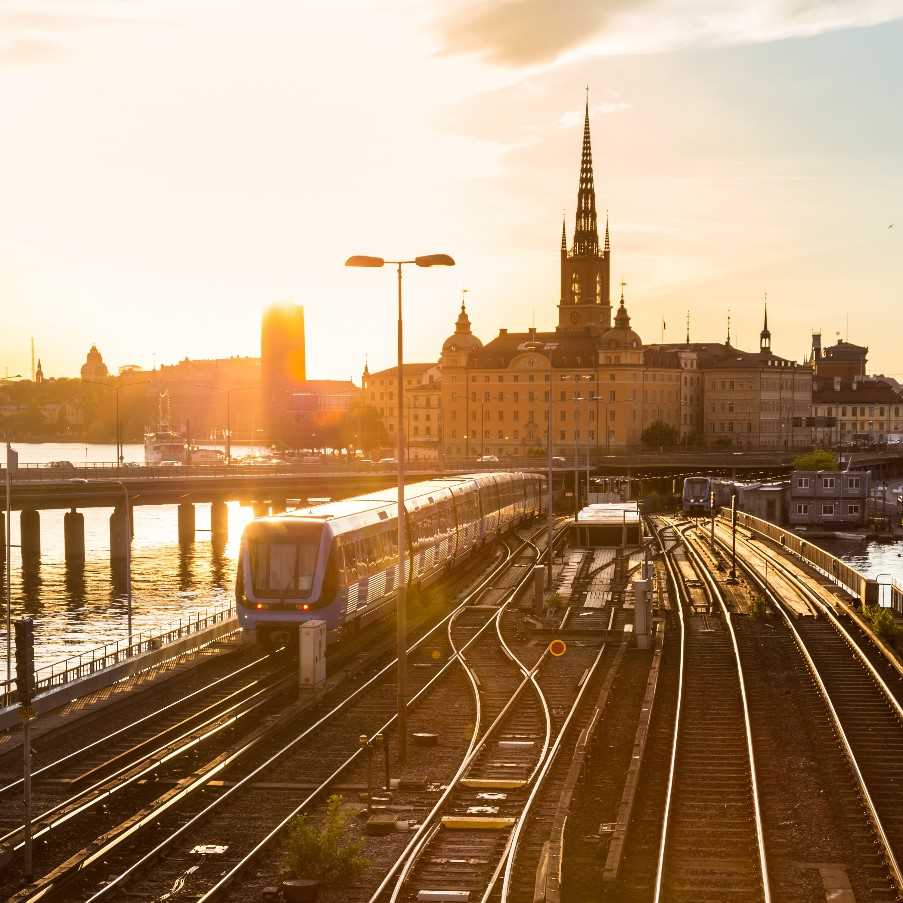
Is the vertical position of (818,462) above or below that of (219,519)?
above

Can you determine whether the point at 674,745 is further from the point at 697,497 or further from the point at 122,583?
the point at 697,497

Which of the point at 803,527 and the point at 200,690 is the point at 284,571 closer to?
the point at 200,690

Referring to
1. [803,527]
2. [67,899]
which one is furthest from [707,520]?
[67,899]

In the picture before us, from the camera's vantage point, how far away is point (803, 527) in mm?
134875

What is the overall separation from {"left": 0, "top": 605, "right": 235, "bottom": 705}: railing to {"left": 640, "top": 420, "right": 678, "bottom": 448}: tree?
124 meters

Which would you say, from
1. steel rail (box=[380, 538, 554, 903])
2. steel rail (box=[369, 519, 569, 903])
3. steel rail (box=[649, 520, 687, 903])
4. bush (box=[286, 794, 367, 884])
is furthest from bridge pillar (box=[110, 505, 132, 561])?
bush (box=[286, 794, 367, 884])

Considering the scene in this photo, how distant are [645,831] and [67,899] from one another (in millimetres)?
8300

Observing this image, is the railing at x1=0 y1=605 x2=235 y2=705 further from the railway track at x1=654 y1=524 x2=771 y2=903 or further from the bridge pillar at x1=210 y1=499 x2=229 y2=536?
the bridge pillar at x1=210 y1=499 x2=229 y2=536

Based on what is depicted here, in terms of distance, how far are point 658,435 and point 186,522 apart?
3832 inches

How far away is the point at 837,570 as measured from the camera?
57.3 meters

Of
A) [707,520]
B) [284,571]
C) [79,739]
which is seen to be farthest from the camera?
[707,520]

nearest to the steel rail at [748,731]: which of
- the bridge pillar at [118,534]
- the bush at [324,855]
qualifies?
the bush at [324,855]

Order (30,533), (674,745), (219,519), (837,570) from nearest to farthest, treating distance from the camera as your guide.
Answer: (674,745) → (837,570) → (30,533) → (219,519)

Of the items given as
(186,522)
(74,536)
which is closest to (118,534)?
(74,536)
